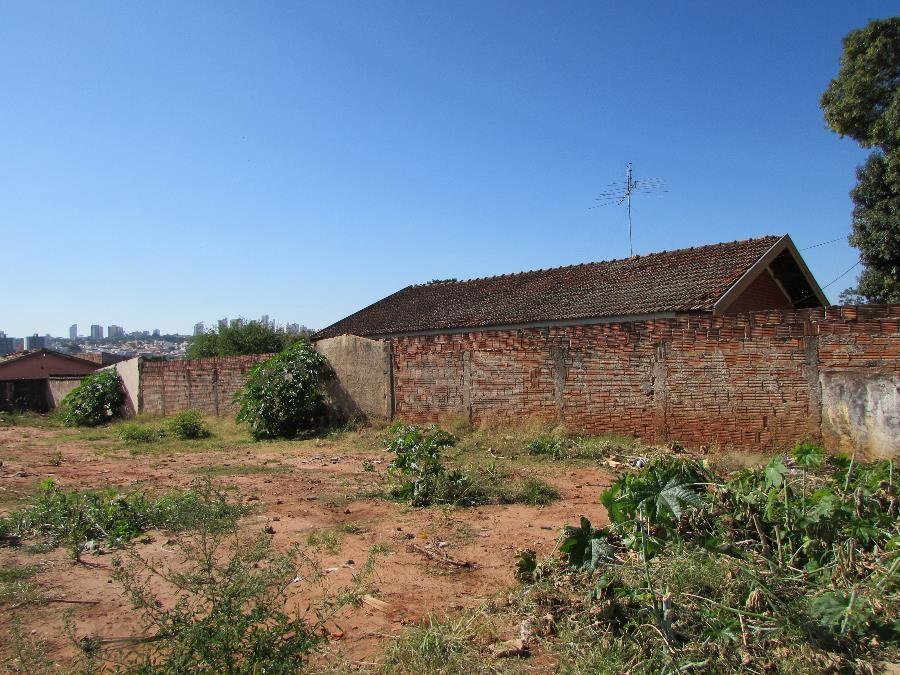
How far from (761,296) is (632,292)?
292 cm

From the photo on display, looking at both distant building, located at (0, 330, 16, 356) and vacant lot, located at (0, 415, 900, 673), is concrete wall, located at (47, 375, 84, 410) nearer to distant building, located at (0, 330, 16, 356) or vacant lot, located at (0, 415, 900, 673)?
vacant lot, located at (0, 415, 900, 673)

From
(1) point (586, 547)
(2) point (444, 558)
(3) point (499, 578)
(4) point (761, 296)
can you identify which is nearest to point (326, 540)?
(2) point (444, 558)

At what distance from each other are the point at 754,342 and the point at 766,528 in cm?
597

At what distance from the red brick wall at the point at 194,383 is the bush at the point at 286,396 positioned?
167 cm

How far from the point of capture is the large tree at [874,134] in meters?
14.6

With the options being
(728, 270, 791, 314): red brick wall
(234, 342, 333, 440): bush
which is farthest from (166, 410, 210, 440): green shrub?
(728, 270, 791, 314): red brick wall

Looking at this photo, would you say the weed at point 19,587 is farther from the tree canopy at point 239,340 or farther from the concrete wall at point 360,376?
the tree canopy at point 239,340

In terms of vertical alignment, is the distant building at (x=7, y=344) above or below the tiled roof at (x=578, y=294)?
above

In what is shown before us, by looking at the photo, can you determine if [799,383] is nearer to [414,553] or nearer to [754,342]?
[754,342]

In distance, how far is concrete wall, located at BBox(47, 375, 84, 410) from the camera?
23.2 m

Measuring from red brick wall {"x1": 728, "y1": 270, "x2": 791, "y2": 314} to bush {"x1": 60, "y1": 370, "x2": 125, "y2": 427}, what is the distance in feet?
60.0

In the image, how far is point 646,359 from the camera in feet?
32.3

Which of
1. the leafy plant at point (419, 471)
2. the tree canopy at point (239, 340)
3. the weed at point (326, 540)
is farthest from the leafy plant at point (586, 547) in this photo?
the tree canopy at point (239, 340)

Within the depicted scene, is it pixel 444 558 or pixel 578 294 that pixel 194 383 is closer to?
pixel 578 294
